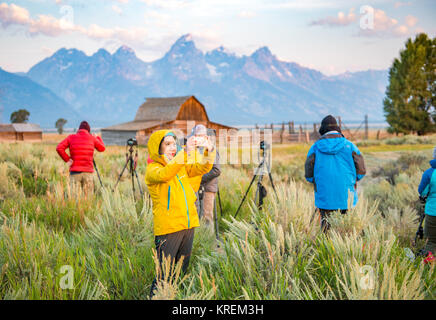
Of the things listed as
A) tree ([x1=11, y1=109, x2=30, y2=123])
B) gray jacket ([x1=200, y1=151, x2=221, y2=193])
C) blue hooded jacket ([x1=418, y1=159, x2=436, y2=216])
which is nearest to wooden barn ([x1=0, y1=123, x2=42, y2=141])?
tree ([x1=11, y1=109, x2=30, y2=123])

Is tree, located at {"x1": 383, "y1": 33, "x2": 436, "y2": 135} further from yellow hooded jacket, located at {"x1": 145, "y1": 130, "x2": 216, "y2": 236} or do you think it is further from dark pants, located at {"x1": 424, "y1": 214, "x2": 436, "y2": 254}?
yellow hooded jacket, located at {"x1": 145, "y1": 130, "x2": 216, "y2": 236}

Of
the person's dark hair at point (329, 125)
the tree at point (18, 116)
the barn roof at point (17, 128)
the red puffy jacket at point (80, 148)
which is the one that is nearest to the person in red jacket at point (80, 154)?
the red puffy jacket at point (80, 148)

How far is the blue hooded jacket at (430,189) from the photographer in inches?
140

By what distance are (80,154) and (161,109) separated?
3509 centimetres

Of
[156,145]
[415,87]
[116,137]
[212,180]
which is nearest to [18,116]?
[116,137]

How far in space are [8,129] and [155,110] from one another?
27.1 meters

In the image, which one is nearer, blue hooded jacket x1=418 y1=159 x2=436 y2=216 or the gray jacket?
blue hooded jacket x1=418 y1=159 x2=436 y2=216

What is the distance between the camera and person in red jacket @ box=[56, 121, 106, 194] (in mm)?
5703

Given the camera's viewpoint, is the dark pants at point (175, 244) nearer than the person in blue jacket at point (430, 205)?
Yes

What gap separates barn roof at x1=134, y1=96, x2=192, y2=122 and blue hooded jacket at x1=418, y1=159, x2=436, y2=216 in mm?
35186

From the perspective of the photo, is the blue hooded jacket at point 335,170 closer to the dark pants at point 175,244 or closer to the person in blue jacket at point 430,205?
the person in blue jacket at point 430,205

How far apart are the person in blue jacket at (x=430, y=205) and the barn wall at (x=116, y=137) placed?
3392cm

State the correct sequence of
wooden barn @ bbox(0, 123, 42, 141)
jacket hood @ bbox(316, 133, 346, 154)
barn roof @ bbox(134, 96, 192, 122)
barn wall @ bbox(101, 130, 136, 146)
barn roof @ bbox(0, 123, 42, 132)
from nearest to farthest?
jacket hood @ bbox(316, 133, 346, 154) → barn wall @ bbox(101, 130, 136, 146) → barn roof @ bbox(134, 96, 192, 122) → wooden barn @ bbox(0, 123, 42, 141) → barn roof @ bbox(0, 123, 42, 132)
